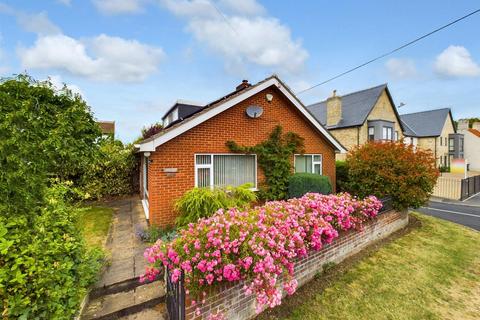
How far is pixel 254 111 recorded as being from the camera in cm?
802

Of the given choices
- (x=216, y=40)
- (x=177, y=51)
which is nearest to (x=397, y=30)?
(x=216, y=40)

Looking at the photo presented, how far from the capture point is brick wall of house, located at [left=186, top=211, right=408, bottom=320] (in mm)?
3242

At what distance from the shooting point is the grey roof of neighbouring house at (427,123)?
31.2 m

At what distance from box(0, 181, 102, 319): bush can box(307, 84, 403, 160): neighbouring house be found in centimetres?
2276

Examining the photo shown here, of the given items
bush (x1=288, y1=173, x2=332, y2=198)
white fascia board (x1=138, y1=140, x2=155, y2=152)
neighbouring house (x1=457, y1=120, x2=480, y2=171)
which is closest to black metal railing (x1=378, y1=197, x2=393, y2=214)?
bush (x1=288, y1=173, x2=332, y2=198)

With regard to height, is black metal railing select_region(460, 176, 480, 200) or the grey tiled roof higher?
the grey tiled roof

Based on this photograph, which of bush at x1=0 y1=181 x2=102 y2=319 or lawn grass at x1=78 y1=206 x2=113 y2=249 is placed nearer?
bush at x1=0 y1=181 x2=102 y2=319

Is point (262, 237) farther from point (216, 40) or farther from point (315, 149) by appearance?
point (216, 40)

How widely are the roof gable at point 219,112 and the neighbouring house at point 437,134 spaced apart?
1122 inches

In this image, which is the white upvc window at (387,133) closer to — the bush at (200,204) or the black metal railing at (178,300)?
the bush at (200,204)

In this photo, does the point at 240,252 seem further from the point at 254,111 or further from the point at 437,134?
the point at 437,134

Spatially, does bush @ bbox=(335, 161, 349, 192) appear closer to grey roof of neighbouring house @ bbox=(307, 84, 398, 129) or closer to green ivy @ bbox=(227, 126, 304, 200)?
green ivy @ bbox=(227, 126, 304, 200)

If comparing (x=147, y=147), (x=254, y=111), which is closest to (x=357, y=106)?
(x=254, y=111)

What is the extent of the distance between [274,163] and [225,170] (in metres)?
1.95
